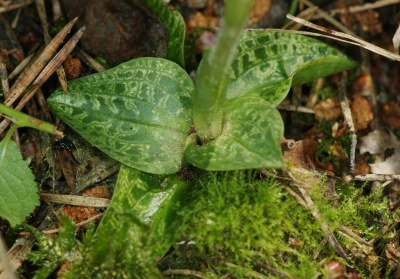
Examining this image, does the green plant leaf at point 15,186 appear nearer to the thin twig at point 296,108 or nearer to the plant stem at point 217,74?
the plant stem at point 217,74

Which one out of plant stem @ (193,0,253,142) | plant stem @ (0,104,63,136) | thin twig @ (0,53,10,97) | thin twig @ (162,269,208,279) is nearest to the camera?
plant stem @ (193,0,253,142)

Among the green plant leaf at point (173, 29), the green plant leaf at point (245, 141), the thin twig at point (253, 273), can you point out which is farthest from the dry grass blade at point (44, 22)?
the thin twig at point (253, 273)

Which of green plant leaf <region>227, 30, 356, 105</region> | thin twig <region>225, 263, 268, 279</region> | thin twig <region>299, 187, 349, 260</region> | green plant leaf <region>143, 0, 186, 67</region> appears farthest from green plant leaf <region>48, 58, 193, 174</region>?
thin twig <region>299, 187, 349, 260</region>

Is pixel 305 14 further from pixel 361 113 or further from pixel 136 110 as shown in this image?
pixel 136 110

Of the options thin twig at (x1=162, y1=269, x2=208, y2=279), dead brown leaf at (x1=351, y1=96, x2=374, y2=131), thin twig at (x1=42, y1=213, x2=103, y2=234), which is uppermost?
dead brown leaf at (x1=351, y1=96, x2=374, y2=131)

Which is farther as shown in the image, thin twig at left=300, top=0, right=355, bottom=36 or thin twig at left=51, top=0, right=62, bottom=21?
thin twig at left=300, top=0, right=355, bottom=36

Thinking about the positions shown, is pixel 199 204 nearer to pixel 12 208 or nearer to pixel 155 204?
pixel 155 204

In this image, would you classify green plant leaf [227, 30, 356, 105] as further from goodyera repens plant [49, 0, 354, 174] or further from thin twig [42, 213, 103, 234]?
thin twig [42, 213, 103, 234]
